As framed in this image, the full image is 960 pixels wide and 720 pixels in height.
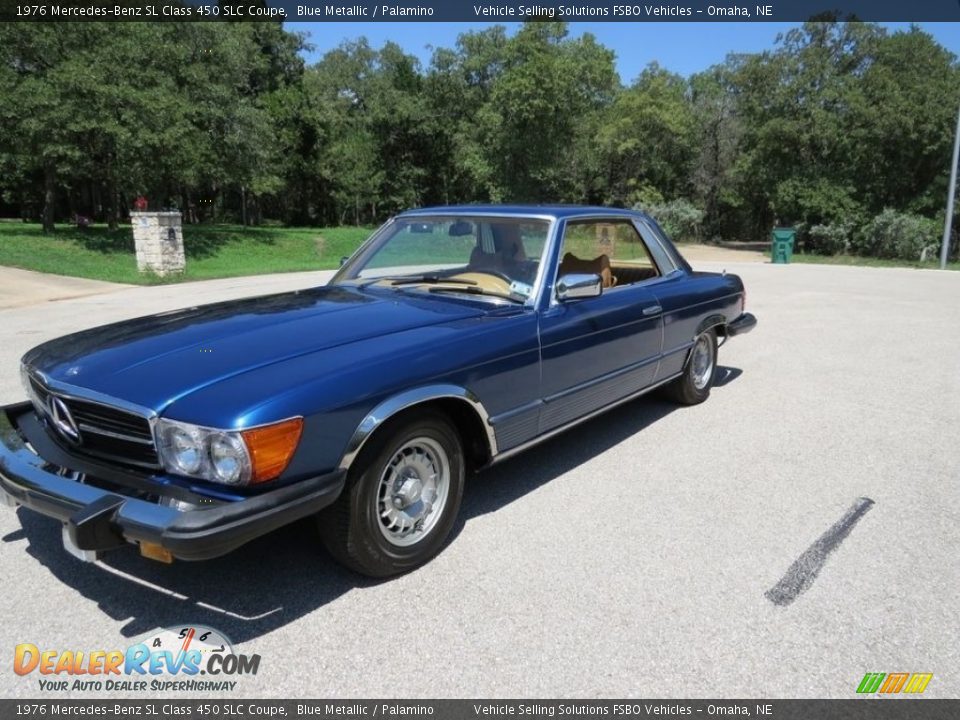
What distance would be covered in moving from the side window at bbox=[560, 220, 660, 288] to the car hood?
1.13m

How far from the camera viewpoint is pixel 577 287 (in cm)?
385

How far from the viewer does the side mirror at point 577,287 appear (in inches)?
152

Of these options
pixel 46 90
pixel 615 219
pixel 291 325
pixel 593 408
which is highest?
pixel 46 90

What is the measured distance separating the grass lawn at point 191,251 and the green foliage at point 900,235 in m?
19.8

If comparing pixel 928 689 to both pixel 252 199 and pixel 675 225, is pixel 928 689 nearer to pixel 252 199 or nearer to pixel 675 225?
pixel 675 225

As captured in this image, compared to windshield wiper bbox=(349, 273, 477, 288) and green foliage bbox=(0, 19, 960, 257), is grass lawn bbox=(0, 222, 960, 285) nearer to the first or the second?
green foliage bbox=(0, 19, 960, 257)

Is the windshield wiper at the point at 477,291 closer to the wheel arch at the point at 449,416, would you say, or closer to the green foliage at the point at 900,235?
the wheel arch at the point at 449,416

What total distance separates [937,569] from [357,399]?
109 inches

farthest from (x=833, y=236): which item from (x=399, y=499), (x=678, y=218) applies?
(x=399, y=499)

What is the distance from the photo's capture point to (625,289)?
4586 millimetres

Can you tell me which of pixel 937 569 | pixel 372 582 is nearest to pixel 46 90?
pixel 372 582

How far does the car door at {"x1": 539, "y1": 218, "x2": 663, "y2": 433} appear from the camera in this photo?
382 cm

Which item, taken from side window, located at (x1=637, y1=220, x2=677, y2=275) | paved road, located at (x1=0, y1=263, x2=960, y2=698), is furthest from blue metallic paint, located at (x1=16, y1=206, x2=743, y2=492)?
paved road, located at (x1=0, y1=263, x2=960, y2=698)
